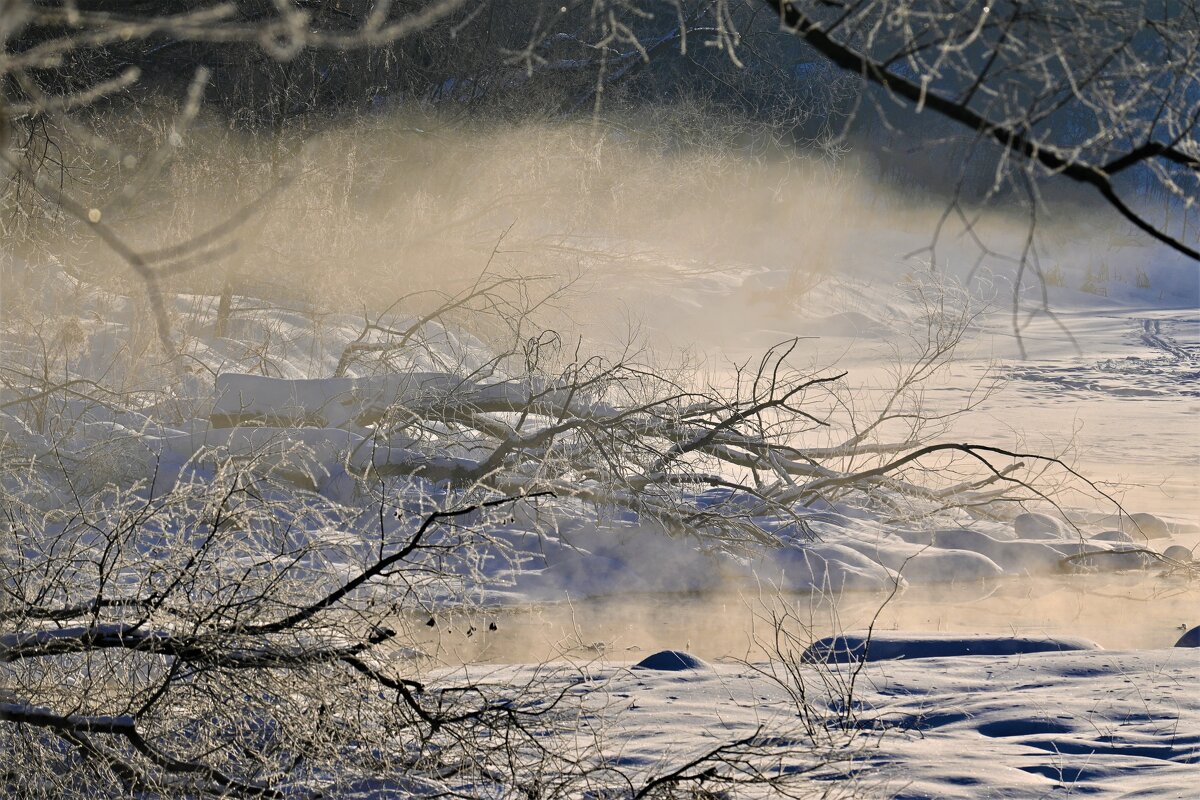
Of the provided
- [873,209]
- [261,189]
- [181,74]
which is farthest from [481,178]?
[873,209]

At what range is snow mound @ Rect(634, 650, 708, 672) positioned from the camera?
4.52 m

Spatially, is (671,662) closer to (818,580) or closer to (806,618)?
(806,618)

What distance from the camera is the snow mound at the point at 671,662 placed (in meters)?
4.52

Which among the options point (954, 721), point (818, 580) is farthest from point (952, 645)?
point (818, 580)

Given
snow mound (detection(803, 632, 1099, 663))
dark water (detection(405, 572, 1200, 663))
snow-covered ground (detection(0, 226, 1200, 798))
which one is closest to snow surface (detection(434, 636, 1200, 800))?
snow-covered ground (detection(0, 226, 1200, 798))

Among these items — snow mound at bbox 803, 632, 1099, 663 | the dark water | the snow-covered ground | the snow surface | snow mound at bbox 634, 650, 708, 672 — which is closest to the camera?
the snow surface

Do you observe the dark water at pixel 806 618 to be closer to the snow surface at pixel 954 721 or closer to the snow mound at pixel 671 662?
the snow mound at pixel 671 662

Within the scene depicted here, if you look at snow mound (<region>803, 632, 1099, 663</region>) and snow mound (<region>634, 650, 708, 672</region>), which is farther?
snow mound (<region>803, 632, 1099, 663</region>)

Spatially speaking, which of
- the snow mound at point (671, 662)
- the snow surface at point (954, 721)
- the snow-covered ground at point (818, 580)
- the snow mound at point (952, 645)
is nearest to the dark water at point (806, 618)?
the snow-covered ground at point (818, 580)

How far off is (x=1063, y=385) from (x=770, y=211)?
6.79m

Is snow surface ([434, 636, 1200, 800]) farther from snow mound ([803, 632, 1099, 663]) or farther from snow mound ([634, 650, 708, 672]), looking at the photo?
snow mound ([803, 632, 1099, 663])

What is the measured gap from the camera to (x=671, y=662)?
4.55 meters

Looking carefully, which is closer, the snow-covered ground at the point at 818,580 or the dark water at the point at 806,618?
the snow-covered ground at the point at 818,580

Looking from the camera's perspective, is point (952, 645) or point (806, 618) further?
point (806, 618)
